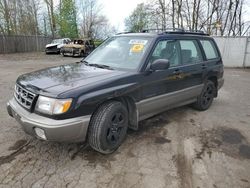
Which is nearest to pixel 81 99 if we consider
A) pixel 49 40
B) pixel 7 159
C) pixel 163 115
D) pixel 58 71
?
pixel 58 71

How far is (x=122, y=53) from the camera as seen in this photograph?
149 inches

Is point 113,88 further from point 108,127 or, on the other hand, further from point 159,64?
point 159,64

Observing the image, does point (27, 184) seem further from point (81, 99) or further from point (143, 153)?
point (143, 153)

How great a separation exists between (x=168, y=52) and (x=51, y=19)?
29.5 meters

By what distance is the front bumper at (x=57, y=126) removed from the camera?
2.54 m

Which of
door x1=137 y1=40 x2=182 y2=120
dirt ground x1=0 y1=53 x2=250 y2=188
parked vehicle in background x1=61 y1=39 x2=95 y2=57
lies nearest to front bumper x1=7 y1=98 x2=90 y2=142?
dirt ground x1=0 y1=53 x2=250 y2=188

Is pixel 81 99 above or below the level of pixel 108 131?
above

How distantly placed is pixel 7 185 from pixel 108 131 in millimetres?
1325

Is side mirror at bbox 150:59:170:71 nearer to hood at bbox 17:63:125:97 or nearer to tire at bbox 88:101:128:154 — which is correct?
hood at bbox 17:63:125:97

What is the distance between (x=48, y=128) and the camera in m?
2.52

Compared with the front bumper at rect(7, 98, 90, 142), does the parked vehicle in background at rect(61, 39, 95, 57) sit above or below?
above

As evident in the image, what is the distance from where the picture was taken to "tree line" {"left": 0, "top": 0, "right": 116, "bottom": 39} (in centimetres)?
2372

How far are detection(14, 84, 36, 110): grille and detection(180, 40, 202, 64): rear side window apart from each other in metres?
2.76

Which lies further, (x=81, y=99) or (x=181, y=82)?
(x=181, y=82)
